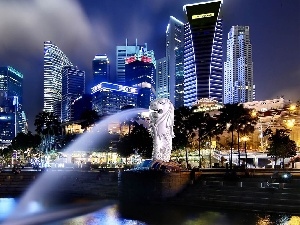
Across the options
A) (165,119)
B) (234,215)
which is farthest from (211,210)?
(165,119)

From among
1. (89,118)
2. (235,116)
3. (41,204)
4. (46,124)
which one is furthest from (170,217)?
(46,124)

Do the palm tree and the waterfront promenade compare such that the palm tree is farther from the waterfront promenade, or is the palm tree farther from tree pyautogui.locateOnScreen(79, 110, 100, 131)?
tree pyautogui.locateOnScreen(79, 110, 100, 131)

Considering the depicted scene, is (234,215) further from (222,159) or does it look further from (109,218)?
(222,159)

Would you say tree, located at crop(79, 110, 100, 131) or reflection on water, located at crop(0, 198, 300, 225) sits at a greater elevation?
tree, located at crop(79, 110, 100, 131)

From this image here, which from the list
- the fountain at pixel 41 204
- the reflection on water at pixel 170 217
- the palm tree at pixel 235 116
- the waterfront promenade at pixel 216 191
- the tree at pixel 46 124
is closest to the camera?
the reflection on water at pixel 170 217

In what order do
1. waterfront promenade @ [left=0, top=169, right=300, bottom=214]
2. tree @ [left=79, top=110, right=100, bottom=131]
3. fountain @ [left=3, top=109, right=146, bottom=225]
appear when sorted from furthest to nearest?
tree @ [left=79, top=110, right=100, bottom=131], waterfront promenade @ [left=0, top=169, right=300, bottom=214], fountain @ [left=3, top=109, right=146, bottom=225]

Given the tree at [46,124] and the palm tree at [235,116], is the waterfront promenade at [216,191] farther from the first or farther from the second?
the tree at [46,124]

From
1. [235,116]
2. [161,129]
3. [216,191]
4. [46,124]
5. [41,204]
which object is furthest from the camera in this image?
[46,124]

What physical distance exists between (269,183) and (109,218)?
16.4m

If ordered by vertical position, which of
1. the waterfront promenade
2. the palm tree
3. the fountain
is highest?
the palm tree

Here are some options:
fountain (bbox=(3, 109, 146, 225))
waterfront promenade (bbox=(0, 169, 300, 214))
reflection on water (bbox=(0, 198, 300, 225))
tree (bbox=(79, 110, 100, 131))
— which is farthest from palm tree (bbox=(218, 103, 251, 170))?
tree (bbox=(79, 110, 100, 131))

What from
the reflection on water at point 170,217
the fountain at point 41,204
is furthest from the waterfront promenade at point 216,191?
the reflection on water at point 170,217

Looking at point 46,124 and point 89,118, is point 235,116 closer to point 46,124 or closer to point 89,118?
point 89,118

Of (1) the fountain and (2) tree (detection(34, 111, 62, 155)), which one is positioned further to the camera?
(2) tree (detection(34, 111, 62, 155))
